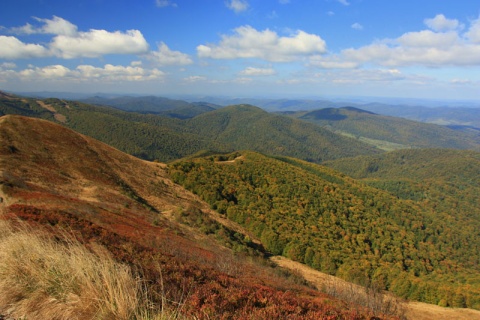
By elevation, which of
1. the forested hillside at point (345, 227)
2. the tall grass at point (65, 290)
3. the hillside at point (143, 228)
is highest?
the tall grass at point (65, 290)

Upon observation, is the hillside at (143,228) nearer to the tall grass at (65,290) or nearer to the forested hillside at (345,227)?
the tall grass at (65,290)

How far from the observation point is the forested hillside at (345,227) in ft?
115

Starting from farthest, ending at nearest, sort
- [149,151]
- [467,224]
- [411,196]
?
[149,151] < [411,196] < [467,224]

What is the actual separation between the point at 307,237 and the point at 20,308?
1664 inches

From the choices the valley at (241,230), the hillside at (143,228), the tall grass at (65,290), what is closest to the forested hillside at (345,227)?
the valley at (241,230)

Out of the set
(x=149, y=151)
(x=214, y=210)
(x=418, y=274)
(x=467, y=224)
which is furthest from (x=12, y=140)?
(x=149, y=151)

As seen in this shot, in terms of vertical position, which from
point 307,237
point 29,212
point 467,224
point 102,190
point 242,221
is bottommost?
point 467,224

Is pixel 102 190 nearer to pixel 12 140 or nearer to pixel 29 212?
pixel 12 140

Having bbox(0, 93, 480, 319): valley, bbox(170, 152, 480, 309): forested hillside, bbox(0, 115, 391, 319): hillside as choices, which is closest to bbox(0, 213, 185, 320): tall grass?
bbox(0, 115, 391, 319): hillside

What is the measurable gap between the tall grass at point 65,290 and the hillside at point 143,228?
0.16 feet

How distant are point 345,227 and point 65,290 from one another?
187 ft

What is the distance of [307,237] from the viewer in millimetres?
42375

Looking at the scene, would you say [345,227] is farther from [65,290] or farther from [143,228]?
[65,290]

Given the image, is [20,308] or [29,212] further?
[29,212]
